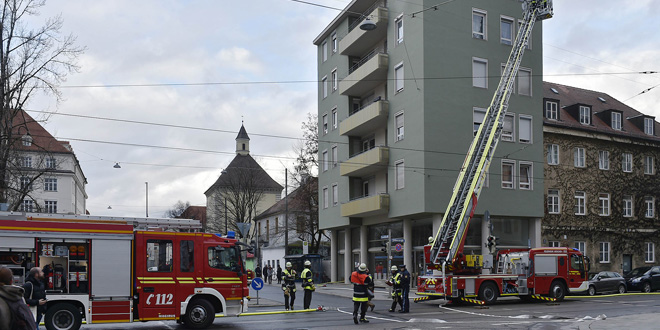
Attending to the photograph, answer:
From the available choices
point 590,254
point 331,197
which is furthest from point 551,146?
point 331,197

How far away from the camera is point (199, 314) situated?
1748cm

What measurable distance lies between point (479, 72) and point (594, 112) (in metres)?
14.7

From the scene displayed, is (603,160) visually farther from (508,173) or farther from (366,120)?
(366,120)

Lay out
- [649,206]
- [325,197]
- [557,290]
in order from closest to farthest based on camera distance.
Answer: [557,290] → [649,206] → [325,197]

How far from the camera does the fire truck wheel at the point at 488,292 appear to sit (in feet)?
82.6

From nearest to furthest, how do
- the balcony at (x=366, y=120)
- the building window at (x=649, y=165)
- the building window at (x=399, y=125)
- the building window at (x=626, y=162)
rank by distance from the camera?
the building window at (x=399, y=125) → the balcony at (x=366, y=120) → the building window at (x=626, y=162) → the building window at (x=649, y=165)

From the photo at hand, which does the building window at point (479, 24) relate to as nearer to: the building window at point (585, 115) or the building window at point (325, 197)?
the building window at point (585, 115)

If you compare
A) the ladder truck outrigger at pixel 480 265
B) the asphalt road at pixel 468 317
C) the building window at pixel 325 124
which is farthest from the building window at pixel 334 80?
the asphalt road at pixel 468 317

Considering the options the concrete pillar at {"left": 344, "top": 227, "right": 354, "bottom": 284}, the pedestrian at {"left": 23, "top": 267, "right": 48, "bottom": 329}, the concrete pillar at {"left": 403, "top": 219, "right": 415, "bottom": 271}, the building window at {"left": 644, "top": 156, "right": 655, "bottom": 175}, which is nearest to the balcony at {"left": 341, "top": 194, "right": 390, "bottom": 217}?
the concrete pillar at {"left": 403, "top": 219, "right": 415, "bottom": 271}

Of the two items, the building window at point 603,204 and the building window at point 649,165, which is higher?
the building window at point 649,165

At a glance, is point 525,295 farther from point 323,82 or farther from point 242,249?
point 323,82

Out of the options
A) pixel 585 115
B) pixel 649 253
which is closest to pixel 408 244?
pixel 585 115

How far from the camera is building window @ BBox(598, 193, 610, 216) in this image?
4388cm

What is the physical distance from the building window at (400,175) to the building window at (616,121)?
18.0 meters
